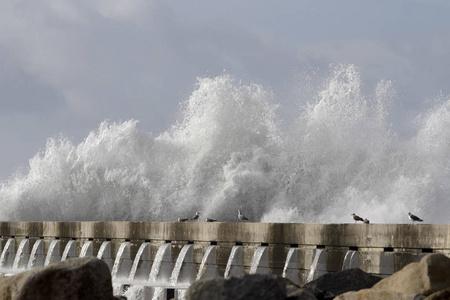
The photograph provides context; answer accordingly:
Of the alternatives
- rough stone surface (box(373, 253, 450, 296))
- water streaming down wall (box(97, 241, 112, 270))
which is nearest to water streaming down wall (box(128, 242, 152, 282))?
water streaming down wall (box(97, 241, 112, 270))

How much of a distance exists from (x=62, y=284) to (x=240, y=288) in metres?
2.06

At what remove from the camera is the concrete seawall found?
11.7 metres

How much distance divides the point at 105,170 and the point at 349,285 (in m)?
33.5

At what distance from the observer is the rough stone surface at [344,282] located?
9930 mm

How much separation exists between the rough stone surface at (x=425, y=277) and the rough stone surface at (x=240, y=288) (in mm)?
1870

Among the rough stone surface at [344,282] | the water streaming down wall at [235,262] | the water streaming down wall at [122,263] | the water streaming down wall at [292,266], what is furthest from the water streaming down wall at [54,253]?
the rough stone surface at [344,282]

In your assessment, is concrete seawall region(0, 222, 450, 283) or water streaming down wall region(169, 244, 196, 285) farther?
water streaming down wall region(169, 244, 196, 285)

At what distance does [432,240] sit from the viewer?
11352mm

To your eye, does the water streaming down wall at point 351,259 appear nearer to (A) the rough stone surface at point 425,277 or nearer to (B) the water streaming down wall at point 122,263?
(A) the rough stone surface at point 425,277

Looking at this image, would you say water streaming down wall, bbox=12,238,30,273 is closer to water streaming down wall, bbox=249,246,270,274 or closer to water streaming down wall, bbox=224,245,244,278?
A: water streaming down wall, bbox=224,245,244,278

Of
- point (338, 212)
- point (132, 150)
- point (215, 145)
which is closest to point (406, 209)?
point (338, 212)

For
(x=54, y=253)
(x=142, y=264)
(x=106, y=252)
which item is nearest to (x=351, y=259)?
(x=142, y=264)

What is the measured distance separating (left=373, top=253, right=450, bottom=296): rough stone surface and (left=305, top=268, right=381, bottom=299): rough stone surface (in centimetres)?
79

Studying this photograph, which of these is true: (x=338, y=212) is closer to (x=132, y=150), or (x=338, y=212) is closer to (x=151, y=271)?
(x=132, y=150)
